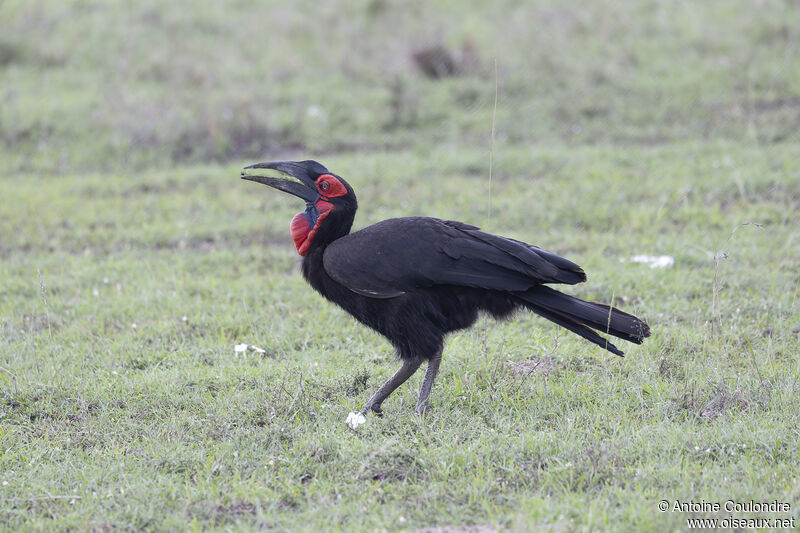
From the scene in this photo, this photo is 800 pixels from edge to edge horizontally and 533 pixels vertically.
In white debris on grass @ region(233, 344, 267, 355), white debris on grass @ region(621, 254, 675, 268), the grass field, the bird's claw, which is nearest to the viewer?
the grass field

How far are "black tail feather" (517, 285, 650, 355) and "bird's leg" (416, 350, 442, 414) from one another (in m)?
0.54

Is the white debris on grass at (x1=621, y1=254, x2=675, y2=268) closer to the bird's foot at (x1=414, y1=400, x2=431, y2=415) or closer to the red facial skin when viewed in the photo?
the bird's foot at (x1=414, y1=400, x2=431, y2=415)

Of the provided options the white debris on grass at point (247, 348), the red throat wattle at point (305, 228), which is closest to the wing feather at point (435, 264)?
Answer: the red throat wattle at point (305, 228)

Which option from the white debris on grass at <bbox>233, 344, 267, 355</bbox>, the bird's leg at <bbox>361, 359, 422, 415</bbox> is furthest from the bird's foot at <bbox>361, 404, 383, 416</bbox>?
the white debris on grass at <bbox>233, 344, 267, 355</bbox>

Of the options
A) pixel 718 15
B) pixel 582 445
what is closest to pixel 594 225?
pixel 582 445

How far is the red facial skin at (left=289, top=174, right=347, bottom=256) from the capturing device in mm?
4379

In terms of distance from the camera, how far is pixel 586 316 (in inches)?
162

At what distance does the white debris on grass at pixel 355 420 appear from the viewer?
405 centimetres

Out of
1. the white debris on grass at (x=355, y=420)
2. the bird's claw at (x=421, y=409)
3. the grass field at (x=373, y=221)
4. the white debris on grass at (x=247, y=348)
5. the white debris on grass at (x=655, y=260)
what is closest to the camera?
the grass field at (x=373, y=221)

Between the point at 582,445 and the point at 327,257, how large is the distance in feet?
4.98

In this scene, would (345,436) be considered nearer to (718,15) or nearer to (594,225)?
(594,225)

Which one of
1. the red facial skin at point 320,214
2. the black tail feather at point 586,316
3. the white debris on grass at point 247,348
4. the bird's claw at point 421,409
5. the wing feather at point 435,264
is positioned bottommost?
the white debris on grass at point 247,348

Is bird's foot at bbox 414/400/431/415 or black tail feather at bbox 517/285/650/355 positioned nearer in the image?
black tail feather at bbox 517/285/650/355

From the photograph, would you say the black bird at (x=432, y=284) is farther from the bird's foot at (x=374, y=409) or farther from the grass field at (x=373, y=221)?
the grass field at (x=373, y=221)
